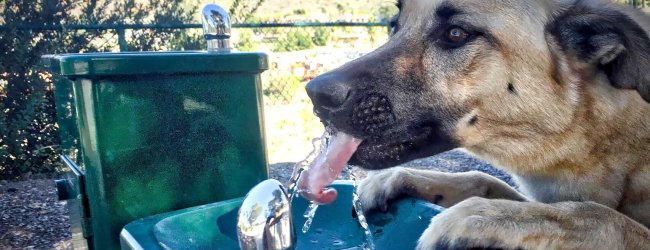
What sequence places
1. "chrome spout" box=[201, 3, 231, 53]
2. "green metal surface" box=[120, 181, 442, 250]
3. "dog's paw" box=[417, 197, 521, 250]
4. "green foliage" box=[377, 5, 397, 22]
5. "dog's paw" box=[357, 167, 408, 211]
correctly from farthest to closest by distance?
1. "green foliage" box=[377, 5, 397, 22]
2. "chrome spout" box=[201, 3, 231, 53]
3. "dog's paw" box=[357, 167, 408, 211]
4. "green metal surface" box=[120, 181, 442, 250]
5. "dog's paw" box=[417, 197, 521, 250]

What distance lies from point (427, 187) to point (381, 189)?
0.19m

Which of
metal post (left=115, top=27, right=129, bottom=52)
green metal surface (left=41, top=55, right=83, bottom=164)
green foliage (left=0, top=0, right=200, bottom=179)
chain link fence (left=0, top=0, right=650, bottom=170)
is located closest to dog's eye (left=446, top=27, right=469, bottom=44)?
green metal surface (left=41, top=55, right=83, bottom=164)

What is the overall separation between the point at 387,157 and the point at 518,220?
485 mm

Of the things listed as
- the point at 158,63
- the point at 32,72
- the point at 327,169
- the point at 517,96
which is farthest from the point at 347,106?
the point at 32,72

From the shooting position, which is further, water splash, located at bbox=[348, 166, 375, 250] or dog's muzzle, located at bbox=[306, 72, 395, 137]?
water splash, located at bbox=[348, 166, 375, 250]

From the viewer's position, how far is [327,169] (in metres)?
1.73

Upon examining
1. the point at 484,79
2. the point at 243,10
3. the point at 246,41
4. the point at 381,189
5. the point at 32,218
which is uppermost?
the point at 243,10

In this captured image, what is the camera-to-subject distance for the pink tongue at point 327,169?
1673 mm

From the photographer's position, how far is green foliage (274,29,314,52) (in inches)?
320

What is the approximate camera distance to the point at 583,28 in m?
1.96

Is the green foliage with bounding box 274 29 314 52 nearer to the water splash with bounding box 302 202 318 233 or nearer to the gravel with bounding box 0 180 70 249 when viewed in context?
the gravel with bounding box 0 180 70 249

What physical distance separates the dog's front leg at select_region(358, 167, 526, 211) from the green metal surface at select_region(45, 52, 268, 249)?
0.50 meters

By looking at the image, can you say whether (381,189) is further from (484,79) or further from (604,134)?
(604,134)

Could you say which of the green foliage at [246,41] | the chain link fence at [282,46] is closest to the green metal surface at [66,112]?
the chain link fence at [282,46]
